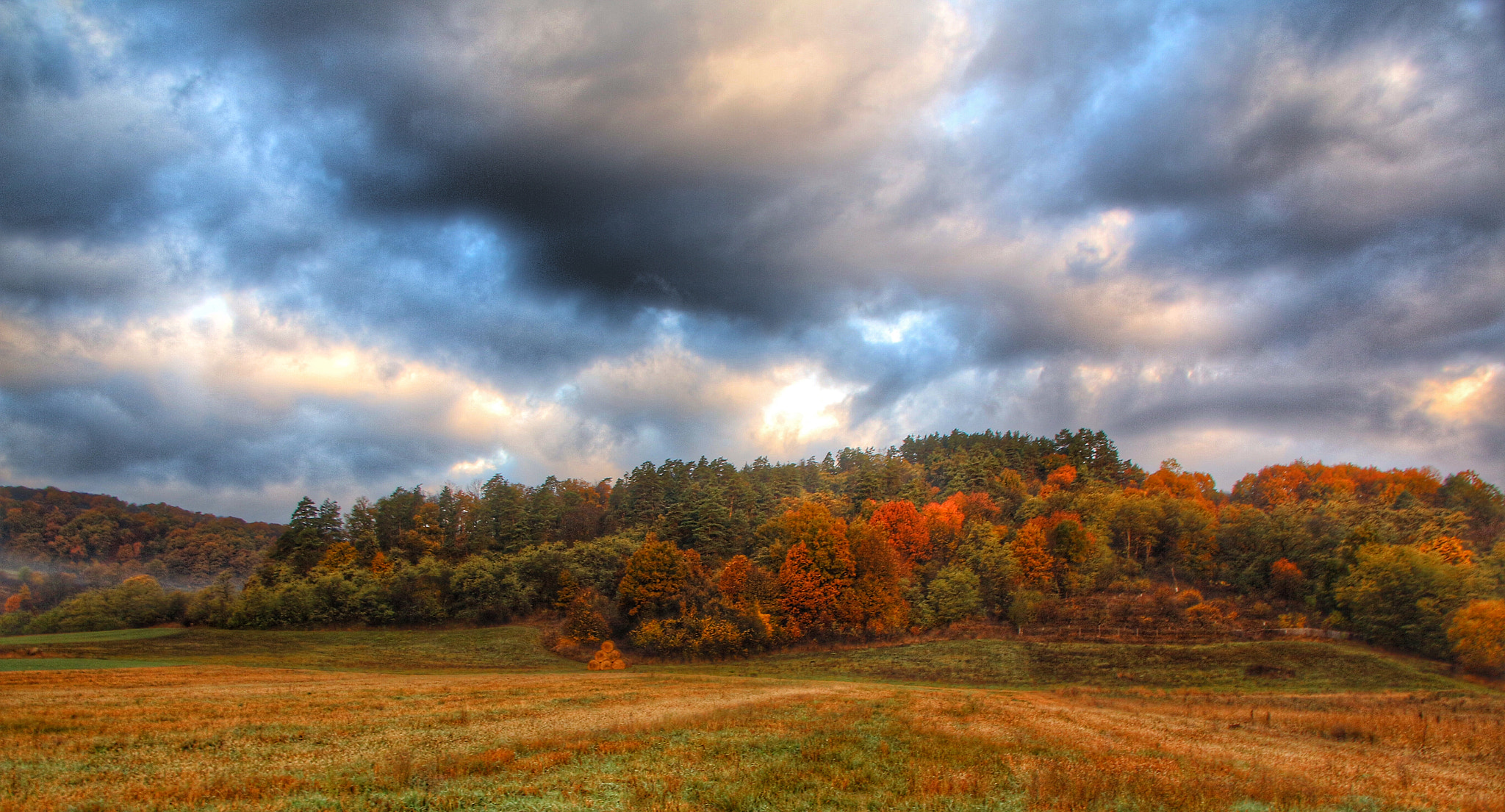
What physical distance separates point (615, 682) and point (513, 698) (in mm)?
16089

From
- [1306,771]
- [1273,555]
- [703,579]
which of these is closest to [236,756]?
[1306,771]

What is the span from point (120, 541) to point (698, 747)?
675 ft

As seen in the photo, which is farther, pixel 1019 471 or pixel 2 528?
pixel 1019 471

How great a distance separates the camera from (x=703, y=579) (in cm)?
9312

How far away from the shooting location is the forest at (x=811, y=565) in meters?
84.9

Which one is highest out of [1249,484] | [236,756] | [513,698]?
[1249,484]

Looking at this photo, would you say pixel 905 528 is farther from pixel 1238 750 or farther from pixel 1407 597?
pixel 1238 750

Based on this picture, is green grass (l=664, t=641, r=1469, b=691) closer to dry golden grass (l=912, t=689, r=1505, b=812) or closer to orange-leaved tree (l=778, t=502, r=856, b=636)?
orange-leaved tree (l=778, t=502, r=856, b=636)

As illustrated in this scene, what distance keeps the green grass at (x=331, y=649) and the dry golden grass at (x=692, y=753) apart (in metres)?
30.8

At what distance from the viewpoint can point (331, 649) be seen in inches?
2913

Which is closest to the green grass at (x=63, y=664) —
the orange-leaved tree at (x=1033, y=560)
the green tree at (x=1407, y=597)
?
the orange-leaved tree at (x=1033, y=560)

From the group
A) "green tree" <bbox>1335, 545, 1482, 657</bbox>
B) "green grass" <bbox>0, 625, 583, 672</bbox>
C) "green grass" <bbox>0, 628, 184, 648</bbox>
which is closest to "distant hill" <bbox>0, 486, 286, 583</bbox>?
"green grass" <bbox>0, 628, 184, 648</bbox>

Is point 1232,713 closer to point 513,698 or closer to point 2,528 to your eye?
point 513,698

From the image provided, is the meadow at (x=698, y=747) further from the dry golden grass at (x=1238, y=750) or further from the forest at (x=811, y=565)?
the forest at (x=811, y=565)
